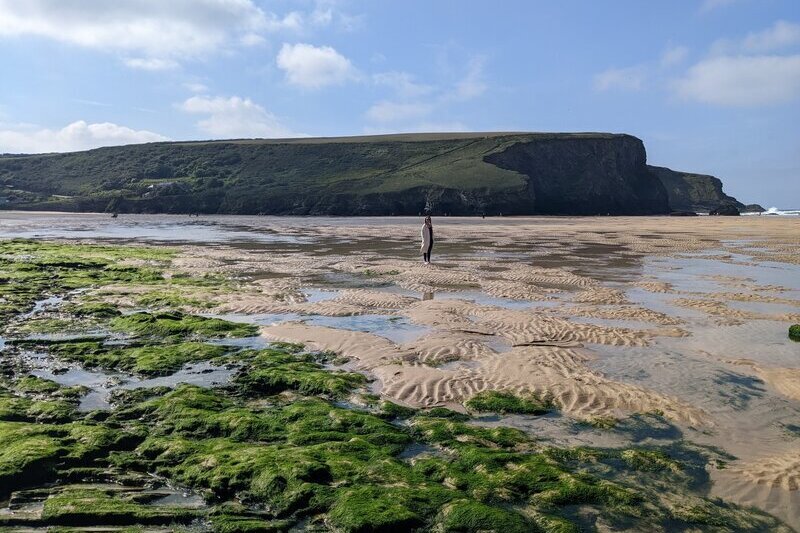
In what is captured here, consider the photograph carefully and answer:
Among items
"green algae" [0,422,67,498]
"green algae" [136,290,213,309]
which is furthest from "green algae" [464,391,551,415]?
"green algae" [136,290,213,309]

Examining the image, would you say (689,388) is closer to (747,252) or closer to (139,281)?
(139,281)

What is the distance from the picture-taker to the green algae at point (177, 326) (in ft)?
43.4

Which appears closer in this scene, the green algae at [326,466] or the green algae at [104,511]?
the green algae at [104,511]

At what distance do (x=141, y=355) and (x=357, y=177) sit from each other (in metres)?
123

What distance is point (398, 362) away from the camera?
36.5 ft

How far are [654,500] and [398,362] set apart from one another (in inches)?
226

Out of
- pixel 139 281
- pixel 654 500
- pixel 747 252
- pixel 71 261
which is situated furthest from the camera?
pixel 747 252

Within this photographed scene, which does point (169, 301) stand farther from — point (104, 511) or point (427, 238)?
point (427, 238)

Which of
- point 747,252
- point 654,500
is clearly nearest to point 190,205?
point 747,252

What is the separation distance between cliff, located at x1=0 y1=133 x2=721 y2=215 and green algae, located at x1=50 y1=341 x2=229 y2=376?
104m

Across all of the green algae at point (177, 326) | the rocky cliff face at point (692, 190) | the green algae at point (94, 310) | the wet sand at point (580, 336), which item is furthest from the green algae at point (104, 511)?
the rocky cliff face at point (692, 190)

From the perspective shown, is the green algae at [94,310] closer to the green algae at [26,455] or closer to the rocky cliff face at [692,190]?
the green algae at [26,455]

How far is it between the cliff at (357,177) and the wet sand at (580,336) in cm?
9134

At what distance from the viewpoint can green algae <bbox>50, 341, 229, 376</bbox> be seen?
10.6 metres
